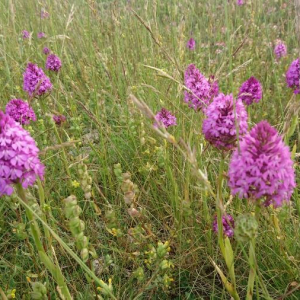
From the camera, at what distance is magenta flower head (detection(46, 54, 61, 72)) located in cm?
240

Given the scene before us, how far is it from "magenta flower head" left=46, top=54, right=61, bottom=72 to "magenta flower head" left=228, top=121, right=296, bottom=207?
69.6 inches

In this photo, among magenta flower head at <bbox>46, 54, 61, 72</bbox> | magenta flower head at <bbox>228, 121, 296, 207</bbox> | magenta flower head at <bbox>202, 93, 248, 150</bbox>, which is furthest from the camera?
magenta flower head at <bbox>46, 54, 61, 72</bbox>

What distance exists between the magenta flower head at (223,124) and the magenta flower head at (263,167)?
0.18 metres

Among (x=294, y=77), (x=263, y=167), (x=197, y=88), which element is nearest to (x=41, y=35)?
(x=197, y=88)

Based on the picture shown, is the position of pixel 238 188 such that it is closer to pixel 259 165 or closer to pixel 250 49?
pixel 259 165

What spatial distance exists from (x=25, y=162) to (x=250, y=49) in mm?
3038

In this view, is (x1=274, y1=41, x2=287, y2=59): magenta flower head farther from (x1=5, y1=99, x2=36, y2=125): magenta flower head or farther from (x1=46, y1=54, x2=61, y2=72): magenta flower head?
(x1=5, y1=99, x2=36, y2=125): magenta flower head

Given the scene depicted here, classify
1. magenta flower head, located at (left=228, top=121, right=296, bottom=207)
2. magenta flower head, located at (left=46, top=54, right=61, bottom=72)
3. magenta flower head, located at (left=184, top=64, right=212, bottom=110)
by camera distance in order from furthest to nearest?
magenta flower head, located at (left=46, top=54, right=61, bottom=72) → magenta flower head, located at (left=184, top=64, right=212, bottom=110) → magenta flower head, located at (left=228, top=121, right=296, bottom=207)

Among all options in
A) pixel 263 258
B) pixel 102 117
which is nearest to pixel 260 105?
pixel 102 117

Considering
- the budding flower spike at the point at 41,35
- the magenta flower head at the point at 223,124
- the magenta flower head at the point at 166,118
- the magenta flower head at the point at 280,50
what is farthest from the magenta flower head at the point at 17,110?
the magenta flower head at the point at 280,50

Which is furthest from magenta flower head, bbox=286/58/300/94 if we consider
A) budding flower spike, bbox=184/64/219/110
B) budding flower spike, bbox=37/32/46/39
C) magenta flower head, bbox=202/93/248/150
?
budding flower spike, bbox=37/32/46/39

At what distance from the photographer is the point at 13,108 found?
187 cm

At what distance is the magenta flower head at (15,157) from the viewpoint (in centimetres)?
99

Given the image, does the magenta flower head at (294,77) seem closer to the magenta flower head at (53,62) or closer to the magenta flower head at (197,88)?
the magenta flower head at (197,88)
